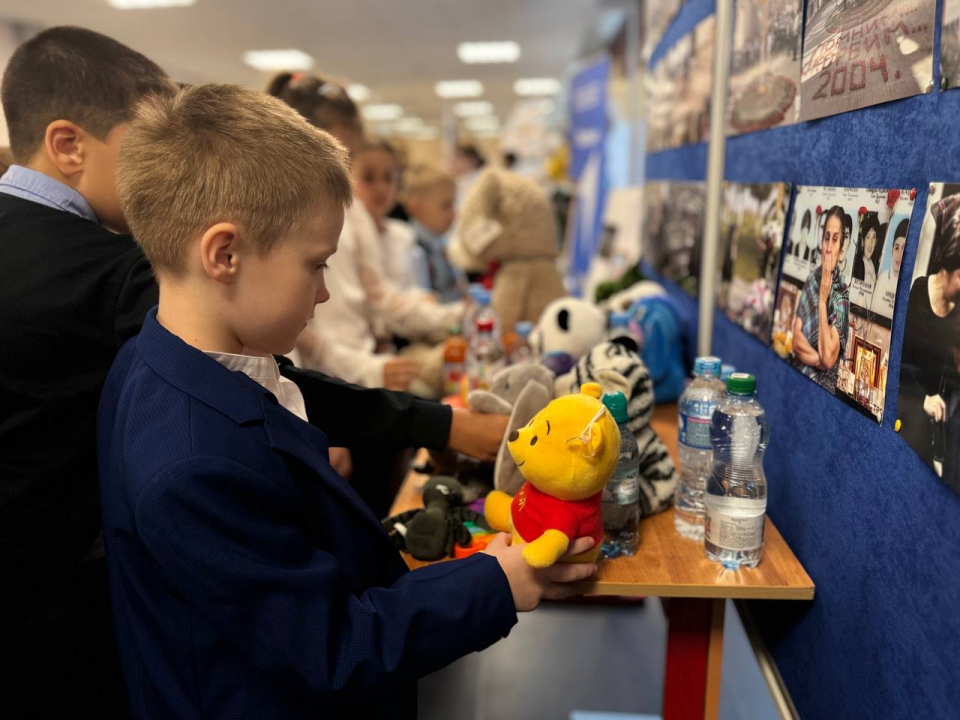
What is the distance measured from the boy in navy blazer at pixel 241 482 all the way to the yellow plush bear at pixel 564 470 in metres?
0.11

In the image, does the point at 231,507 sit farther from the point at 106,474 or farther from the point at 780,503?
the point at 780,503

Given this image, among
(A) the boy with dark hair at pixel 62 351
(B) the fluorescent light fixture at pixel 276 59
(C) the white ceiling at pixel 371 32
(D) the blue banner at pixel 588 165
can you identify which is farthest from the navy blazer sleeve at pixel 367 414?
(B) the fluorescent light fixture at pixel 276 59

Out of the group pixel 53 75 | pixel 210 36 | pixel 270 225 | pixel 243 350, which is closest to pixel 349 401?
pixel 243 350

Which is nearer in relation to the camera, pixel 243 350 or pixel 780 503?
pixel 243 350

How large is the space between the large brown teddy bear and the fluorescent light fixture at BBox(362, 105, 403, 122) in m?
11.6

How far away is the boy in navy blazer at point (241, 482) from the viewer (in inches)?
26.6

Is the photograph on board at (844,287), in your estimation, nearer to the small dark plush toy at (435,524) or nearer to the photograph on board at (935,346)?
the photograph on board at (935,346)

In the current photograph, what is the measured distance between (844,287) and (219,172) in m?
0.79

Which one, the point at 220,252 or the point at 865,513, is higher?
the point at 220,252

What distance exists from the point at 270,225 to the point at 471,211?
1.80m

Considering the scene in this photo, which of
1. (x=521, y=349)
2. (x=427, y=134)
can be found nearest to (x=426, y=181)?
(x=521, y=349)

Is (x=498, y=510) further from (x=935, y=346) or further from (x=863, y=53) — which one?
(x=863, y=53)

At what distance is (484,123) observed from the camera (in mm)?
17094

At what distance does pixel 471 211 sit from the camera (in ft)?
8.18
